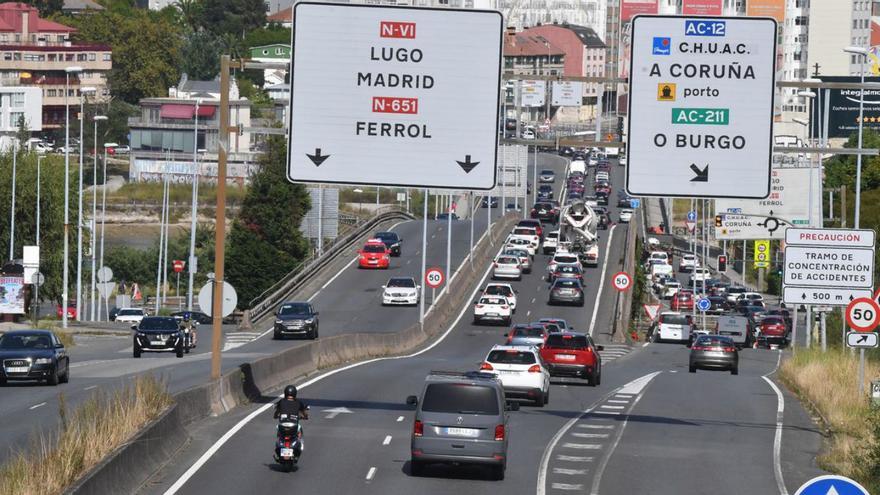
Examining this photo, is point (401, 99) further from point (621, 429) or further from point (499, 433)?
point (621, 429)

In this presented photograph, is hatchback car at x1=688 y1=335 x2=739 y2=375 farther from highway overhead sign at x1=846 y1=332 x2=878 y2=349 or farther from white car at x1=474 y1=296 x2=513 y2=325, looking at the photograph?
highway overhead sign at x1=846 y1=332 x2=878 y2=349

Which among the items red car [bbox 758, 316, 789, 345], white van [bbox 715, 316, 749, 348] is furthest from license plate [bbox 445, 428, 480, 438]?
red car [bbox 758, 316, 789, 345]

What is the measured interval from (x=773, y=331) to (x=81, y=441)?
64.4 metres

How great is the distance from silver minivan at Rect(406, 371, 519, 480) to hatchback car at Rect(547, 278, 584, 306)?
55659 millimetres

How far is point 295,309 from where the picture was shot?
6662 cm

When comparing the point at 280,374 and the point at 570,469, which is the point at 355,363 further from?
the point at 570,469

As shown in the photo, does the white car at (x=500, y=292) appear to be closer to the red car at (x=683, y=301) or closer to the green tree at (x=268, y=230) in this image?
the red car at (x=683, y=301)

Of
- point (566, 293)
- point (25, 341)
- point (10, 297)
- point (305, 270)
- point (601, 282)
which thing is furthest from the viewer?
point (601, 282)

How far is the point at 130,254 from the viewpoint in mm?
128625

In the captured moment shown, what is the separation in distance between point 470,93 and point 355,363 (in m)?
23.7

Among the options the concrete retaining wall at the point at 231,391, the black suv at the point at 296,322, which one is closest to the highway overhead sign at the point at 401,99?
the concrete retaining wall at the point at 231,391

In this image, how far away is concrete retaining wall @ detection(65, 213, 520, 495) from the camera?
21.4m

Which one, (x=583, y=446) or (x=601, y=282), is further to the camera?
(x=601, y=282)

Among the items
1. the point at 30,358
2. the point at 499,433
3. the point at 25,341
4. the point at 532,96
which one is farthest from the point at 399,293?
the point at 499,433
